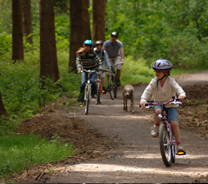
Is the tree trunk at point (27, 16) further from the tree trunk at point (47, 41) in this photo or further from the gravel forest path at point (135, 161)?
the gravel forest path at point (135, 161)

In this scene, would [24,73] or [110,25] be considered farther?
[110,25]

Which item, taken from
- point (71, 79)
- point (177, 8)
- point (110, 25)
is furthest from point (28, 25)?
point (177, 8)

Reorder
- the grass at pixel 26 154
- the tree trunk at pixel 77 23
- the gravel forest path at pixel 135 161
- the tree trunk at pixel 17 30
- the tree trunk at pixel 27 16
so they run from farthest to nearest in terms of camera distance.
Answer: the tree trunk at pixel 27 16 → the tree trunk at pixel 17 30 → the tree trunk at pixel 77 23 → the grass at pixel 26 154 → the gravel forest path at pixel 135 161

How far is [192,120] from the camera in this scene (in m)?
11.7

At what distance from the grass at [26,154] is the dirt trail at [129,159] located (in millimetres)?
411

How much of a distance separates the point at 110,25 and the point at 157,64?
84.1 ft

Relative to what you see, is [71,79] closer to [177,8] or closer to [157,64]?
[157,64]

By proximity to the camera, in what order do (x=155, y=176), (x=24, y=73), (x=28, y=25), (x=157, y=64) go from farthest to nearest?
(x=28, y=25)
(x=24, y=73)
(x=157, y=64)
(x=155, y=176)

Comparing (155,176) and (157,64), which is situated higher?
(157,64)

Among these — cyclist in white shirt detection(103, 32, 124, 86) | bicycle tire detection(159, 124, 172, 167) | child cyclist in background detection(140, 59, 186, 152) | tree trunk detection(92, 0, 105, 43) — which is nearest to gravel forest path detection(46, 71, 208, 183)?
bicycle tire detection(159, 124, 172, 167)

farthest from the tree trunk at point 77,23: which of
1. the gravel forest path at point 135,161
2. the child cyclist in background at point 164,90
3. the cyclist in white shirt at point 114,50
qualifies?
the child cyclist in background at point 164,90

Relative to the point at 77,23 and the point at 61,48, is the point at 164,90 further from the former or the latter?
the point at 61,48

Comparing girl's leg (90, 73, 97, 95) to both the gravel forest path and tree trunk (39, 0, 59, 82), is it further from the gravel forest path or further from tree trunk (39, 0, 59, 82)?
tree trunk (39, 0, 59, 82)

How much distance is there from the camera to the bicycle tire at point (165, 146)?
6.12 m
